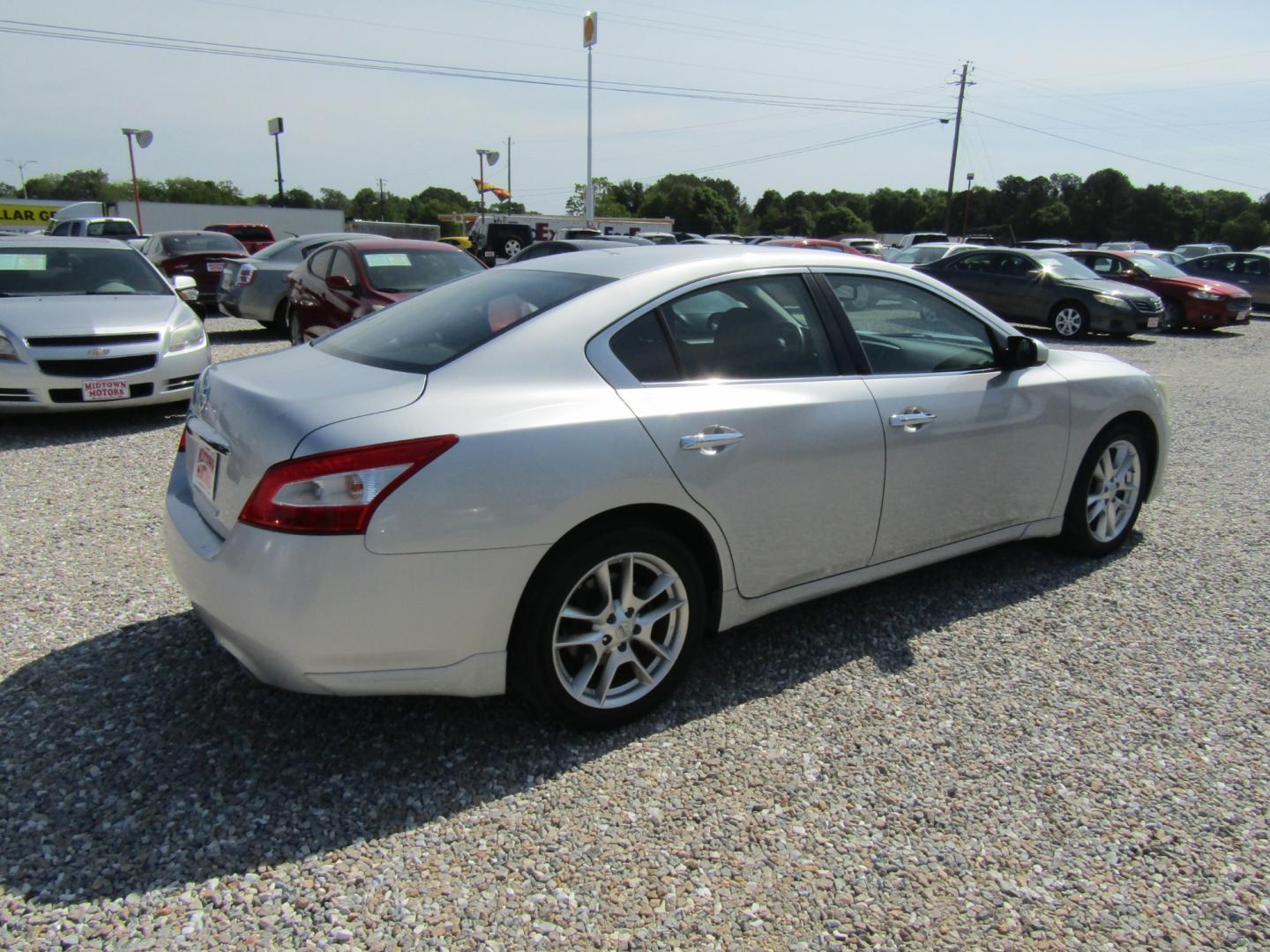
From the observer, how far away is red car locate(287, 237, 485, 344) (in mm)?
8625

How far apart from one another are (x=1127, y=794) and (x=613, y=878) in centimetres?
154

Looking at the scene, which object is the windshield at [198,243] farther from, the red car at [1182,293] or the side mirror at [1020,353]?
the red car at [1182,293]

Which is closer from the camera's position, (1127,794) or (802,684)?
(1127,794)

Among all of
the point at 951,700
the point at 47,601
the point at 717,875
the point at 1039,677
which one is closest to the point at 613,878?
the point at 717,875

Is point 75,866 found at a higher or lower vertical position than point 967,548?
lower

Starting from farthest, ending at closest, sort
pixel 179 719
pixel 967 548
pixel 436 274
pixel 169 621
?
pixel 436 274, pixel 967 548, pixel 169 621, pixel 179 719

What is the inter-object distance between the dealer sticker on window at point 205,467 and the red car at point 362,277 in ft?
18.6

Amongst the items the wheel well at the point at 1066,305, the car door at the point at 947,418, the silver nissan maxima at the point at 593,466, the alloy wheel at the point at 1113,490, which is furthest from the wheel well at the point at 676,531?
the wheel well at the point at 1066,305

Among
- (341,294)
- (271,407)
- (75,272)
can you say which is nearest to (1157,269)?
(341,294)

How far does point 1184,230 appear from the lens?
242ft

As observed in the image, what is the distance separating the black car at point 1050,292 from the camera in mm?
14789

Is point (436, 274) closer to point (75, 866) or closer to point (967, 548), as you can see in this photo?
point (967, 548)

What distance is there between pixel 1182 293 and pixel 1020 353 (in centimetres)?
1586

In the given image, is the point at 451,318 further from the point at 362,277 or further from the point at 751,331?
the point at 362,277
